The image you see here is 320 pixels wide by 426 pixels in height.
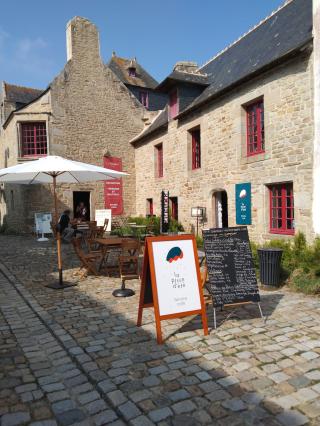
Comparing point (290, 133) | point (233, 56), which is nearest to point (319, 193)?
point (290, 133)

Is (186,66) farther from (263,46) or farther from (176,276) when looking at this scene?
(176,276)

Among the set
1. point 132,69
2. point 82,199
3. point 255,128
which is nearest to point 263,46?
point 255,128

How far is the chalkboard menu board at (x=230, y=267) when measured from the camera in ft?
14.7

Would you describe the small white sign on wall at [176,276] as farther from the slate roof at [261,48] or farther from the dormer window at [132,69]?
the dormer window at [132,69]

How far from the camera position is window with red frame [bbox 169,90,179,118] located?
1286cm

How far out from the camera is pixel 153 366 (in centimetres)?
335

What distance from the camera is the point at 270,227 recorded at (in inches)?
348

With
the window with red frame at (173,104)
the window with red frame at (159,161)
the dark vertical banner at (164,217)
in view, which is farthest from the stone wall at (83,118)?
the window with red frame at (173,104)

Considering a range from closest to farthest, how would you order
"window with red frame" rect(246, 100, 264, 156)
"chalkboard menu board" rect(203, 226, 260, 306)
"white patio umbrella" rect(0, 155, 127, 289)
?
1. "chalkboard menu board" rect(203, 226, 260, 306)
2. "white patio umbrella" rect(0, 155, 127, 289)
3. "window with red frame" rect(246, 100, 264, 156)

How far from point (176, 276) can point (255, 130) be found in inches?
264

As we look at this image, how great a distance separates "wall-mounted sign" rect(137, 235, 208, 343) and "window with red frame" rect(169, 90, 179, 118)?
965 cm

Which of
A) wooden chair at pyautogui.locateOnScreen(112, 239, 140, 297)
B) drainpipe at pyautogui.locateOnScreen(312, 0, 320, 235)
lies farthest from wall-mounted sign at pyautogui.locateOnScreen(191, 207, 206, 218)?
drainpipe at pyautogui.locateOnScreen(312, 0, 320, 235)

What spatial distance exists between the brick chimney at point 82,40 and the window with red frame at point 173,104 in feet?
20.0

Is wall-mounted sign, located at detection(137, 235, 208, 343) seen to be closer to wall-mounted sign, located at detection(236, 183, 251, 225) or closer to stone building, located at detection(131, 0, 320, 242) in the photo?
stone building, located at detection(131, 0, 320, 242)
